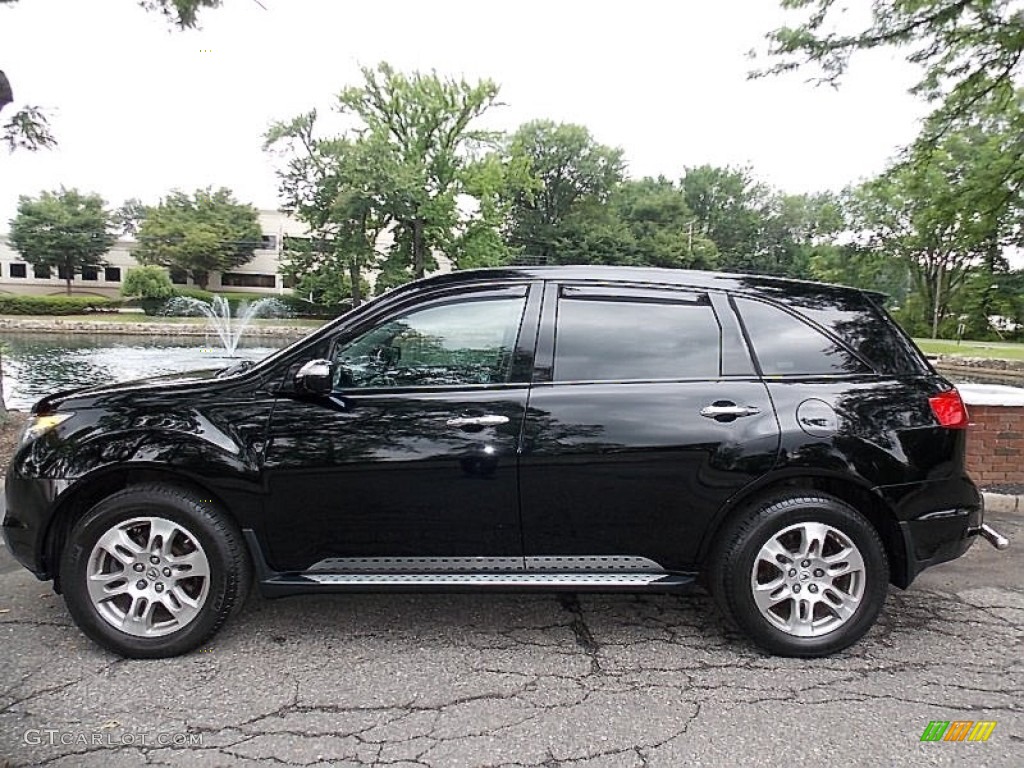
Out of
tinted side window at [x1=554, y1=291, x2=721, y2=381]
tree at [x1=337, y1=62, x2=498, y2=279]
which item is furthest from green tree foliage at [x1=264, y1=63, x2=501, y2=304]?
tinted side window at [x1=554, y1=291, x2=721, y2=381]

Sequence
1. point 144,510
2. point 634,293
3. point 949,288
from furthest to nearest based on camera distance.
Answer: point 949,288 → point 634,293 → point 144,510

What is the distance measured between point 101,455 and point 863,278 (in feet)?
148

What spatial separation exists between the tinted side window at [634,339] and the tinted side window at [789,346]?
0.63 feet

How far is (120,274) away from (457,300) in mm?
69020

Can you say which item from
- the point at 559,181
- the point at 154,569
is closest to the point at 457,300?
the point at 154,569

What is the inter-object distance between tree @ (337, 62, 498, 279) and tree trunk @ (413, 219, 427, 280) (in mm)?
57

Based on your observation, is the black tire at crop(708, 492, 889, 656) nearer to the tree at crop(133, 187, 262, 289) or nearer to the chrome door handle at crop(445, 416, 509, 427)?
the chrome door handle at crop(445, 416, 509, 427)

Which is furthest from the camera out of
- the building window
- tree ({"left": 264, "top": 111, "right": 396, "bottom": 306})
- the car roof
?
the building window

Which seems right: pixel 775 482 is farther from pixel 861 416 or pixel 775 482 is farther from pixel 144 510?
pixel 144 510

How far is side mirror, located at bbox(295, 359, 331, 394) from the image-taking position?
304 centimetres

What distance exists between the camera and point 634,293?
133 inches

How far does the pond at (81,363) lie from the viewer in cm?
1230

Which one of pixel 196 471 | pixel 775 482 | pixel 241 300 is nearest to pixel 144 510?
pixel 196 471

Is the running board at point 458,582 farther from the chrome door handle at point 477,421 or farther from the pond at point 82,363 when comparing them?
the pond at point 82,363
